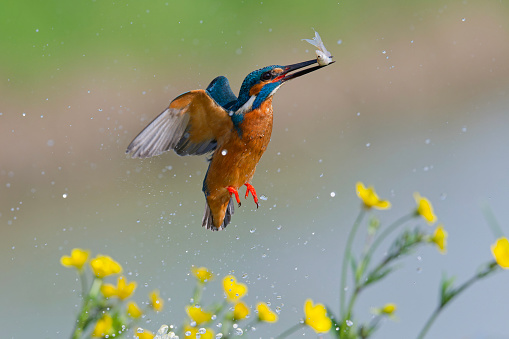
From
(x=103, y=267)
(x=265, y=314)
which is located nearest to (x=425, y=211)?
(x=265, y=314)

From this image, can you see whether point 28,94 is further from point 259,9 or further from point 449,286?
point 449,286

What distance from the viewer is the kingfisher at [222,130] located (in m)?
1.02

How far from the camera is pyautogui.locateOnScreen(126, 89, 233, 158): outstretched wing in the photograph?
1.01m

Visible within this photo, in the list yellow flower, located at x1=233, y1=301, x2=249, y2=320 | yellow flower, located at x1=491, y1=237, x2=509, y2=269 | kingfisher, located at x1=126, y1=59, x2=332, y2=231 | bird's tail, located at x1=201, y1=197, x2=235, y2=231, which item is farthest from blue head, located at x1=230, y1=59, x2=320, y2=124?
yellow flower, located at x1=491, y1=237, x2=509, y2=269

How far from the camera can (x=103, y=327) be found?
1090 mm

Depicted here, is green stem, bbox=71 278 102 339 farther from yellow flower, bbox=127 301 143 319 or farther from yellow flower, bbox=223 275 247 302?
yellow flower, bbox=223 275 247 302

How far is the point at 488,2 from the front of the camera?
Result: 4.61 m

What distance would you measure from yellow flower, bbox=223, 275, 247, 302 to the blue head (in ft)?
0.84

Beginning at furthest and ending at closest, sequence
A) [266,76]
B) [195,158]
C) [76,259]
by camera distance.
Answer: [195,158] < [76,259] < [266,76]

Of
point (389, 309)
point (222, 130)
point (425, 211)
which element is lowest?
point (389, 309)

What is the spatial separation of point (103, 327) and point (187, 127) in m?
0.34

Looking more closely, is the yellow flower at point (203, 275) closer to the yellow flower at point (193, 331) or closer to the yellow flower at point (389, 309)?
the yellow flower at point (193, 331)

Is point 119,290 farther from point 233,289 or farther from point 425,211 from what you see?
point 425,211

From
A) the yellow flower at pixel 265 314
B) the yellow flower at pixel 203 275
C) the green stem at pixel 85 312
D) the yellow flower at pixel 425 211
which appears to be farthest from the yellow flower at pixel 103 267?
the yellow flower at pixel 425 211
